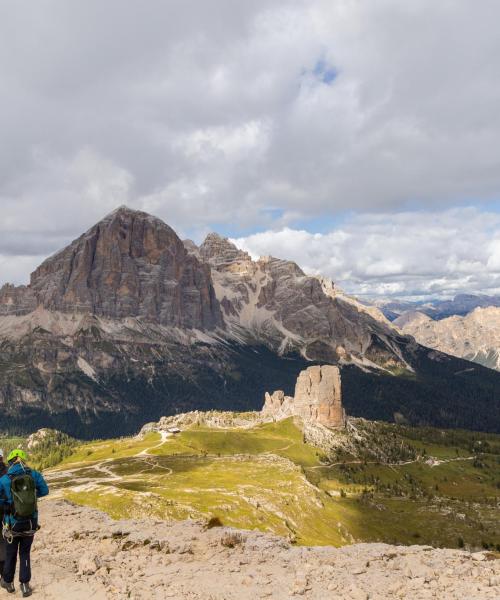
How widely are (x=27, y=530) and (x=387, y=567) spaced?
65.0 ft

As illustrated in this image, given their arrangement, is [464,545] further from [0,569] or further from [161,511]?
[0,569]

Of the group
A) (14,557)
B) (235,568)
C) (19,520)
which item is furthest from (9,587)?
(235,568)

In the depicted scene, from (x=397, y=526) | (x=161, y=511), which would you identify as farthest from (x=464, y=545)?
(x=161, y=511)

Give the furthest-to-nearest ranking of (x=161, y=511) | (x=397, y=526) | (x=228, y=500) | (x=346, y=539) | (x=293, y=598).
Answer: (x=397, y=526), (x=346, y=539), (x=228, y=500), (x=161, y=511), (x=293, y=598)

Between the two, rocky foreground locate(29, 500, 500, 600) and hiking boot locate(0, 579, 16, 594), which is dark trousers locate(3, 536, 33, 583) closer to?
hiking boot locate(0, 579, 16, 594)

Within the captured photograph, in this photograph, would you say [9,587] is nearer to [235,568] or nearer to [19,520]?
[19,520]

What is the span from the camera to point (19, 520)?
25.1 metres

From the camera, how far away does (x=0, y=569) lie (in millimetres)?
26688

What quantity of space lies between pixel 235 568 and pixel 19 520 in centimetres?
1252

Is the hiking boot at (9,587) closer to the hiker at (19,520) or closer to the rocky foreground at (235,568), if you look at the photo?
the hiker at (19,520)

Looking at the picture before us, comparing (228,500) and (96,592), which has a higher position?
(96,592)

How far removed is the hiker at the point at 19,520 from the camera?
25.0 metres

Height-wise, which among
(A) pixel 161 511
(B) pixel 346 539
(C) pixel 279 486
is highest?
(A) pixel 161 511

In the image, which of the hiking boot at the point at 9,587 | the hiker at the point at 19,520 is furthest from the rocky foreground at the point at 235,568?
the hiker at the point at 19,520
